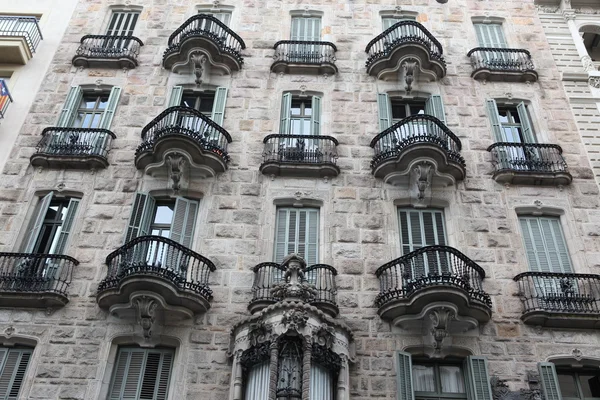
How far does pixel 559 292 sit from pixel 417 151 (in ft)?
15.1

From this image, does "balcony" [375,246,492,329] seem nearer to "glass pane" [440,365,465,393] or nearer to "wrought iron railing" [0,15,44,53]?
"glass pane" [440,365,465,393]

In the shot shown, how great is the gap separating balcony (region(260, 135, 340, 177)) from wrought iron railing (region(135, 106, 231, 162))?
1.16 metres

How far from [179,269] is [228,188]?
2.96 m

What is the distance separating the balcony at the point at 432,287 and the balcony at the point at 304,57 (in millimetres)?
7159

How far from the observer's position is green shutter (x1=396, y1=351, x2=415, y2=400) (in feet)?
39.7

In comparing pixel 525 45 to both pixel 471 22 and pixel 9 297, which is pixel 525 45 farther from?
pixel 9 297

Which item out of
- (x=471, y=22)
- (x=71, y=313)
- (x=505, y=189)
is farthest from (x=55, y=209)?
(x=471, y=22)

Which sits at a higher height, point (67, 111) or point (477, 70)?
point (477, 70)

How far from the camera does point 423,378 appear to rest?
1277 cm

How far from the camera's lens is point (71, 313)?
1334 centimetres

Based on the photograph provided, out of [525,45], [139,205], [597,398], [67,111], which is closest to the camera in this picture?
[597,398]

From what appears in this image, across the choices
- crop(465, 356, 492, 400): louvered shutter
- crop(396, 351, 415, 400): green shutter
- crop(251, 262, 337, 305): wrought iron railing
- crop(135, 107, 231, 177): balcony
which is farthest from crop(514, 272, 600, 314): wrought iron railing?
crop(135, 107, 231, 177): balcony

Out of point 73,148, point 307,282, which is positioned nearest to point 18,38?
point 73,148

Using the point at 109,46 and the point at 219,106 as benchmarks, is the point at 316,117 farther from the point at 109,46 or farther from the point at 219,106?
the point at 109,46
